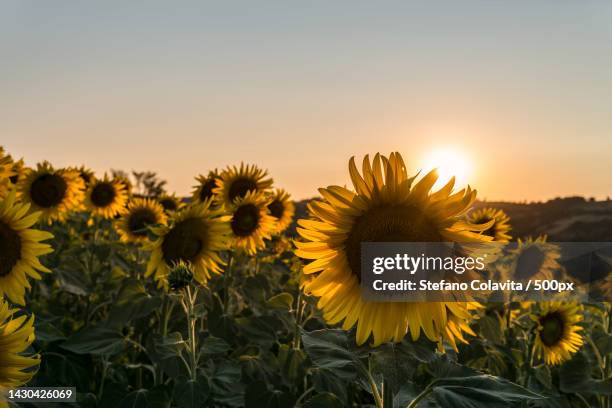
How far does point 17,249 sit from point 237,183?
2.58 metres

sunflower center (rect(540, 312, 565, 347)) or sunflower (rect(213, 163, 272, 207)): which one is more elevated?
sunflower (rect(213, 163, 272, 207))

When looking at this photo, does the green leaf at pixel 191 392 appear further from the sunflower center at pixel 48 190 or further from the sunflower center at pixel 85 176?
the sunflower center at pixel 85 176

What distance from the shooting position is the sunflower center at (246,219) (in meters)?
5.50

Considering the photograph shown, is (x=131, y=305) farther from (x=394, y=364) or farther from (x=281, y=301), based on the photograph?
(x=394, y=364)

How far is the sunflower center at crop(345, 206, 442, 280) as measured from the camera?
2242 millimetres

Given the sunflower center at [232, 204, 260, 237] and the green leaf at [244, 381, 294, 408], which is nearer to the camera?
the green leaf at [244, 381, 294, 408]

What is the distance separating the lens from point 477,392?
206 cm

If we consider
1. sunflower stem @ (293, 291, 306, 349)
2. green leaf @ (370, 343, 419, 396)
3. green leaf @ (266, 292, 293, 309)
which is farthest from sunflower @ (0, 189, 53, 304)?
green leaf @ (370, 343, 419, 396)

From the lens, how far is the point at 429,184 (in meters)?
2.21

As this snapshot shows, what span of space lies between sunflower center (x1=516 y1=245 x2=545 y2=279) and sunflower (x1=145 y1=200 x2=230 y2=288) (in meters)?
2.68

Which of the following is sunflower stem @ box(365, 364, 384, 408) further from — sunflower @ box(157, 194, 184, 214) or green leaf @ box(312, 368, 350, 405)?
sunflower @ box(157, 194, 184, 214)

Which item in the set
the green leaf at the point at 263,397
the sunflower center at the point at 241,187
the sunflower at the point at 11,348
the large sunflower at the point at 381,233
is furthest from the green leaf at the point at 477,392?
the sunflower center at the point at 241,187

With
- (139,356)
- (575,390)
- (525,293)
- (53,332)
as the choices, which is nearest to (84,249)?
(139,356)

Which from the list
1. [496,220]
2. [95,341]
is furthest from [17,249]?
[496,220]
